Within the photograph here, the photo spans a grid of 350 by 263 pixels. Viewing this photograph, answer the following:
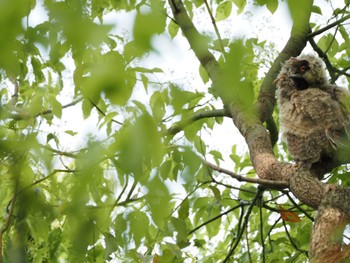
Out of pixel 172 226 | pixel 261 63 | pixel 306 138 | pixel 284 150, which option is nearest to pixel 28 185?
pixel 172 226

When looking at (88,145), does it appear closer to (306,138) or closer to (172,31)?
(306,138)

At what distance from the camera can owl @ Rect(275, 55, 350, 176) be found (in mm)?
4012

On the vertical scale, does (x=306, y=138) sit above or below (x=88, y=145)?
above

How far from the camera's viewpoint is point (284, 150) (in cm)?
632

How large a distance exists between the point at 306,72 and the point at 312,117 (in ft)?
2.19

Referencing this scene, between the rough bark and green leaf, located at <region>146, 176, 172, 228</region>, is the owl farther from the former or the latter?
green leaf, located at <region>146, 176, 172, 228</region>

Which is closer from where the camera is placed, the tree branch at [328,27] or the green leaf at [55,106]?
the green leaf at [55,106]

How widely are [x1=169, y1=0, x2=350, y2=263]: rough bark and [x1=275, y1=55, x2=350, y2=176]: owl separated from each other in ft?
0.53

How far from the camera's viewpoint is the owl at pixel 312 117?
4012 millimetres

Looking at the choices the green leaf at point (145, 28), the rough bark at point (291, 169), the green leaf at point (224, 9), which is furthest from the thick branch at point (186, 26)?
the green leaf at point (145, 28)

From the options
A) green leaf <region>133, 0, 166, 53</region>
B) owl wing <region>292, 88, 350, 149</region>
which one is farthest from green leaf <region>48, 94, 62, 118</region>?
green leaf <region>133, 0, 166, 53</region>

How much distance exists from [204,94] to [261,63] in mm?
698

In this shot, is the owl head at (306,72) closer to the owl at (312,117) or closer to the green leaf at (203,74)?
the owl at (312,117)

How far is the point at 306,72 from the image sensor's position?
469cm
